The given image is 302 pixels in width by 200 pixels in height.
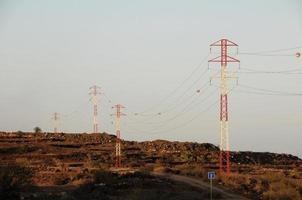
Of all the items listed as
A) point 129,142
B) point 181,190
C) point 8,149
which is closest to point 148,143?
point 129,142

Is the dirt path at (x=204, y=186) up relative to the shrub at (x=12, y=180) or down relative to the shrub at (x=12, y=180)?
down

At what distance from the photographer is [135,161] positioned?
315 ft

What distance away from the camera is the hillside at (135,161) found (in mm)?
62625

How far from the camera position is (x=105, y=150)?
11312 centimetres

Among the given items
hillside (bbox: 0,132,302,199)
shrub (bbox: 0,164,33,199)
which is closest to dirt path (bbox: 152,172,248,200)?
hillside (bbox: 0,132,302,199)

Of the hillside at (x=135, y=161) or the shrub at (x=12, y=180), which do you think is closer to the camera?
the shrub at (x=12, y=180)

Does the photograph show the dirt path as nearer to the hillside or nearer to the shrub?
the hillside

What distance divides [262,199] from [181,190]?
6.43 metres

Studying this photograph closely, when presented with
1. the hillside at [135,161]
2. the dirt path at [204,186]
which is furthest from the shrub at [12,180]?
the dirt path at [204,186]

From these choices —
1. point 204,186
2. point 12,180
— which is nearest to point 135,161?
point 204,186

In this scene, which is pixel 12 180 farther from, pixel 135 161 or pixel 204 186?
pixel 135 161

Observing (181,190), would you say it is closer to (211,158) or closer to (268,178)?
(268,178)

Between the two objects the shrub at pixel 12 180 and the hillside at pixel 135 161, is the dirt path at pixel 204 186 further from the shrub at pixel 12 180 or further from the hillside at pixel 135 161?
the shrub at pixel 12 180

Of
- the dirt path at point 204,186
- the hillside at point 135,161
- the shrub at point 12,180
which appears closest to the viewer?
the shrub at point 12,180
